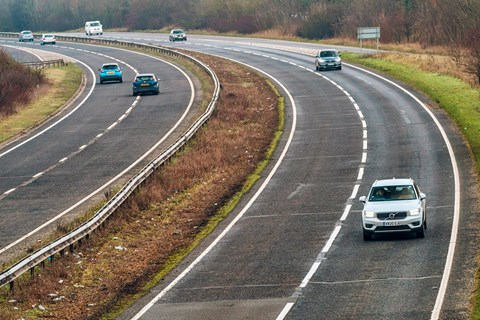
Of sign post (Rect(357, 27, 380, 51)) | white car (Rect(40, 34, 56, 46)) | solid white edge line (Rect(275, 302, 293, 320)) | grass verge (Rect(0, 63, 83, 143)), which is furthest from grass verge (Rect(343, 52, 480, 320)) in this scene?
white car (Rect(40, 34, 56, 46))

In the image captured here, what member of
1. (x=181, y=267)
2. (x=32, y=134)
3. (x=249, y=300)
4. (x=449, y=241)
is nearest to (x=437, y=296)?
(x=249, y=300)

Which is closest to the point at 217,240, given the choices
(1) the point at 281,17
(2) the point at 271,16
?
(1) the point at 281,17

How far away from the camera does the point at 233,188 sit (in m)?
36.7

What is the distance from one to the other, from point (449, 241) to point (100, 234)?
976cm

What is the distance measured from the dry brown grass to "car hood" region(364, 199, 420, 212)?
206 inches

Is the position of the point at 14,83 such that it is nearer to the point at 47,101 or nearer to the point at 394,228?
the point at 47,101

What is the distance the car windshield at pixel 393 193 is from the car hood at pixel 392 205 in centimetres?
32

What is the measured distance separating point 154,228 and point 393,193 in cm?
754

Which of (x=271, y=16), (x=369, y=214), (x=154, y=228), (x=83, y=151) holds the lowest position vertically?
(x=83, y=151)

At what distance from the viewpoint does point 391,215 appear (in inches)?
1045

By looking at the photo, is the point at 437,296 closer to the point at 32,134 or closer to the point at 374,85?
the point at 32,134

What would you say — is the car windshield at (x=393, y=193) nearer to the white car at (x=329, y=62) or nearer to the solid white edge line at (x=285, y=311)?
the solid white edge line at (x=285, y=311)

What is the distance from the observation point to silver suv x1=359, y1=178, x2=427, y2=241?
2642 cm

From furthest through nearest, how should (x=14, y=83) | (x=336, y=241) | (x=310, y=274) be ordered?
(x=14, y=83), (x=336, y=241), (x=310, y=274)
